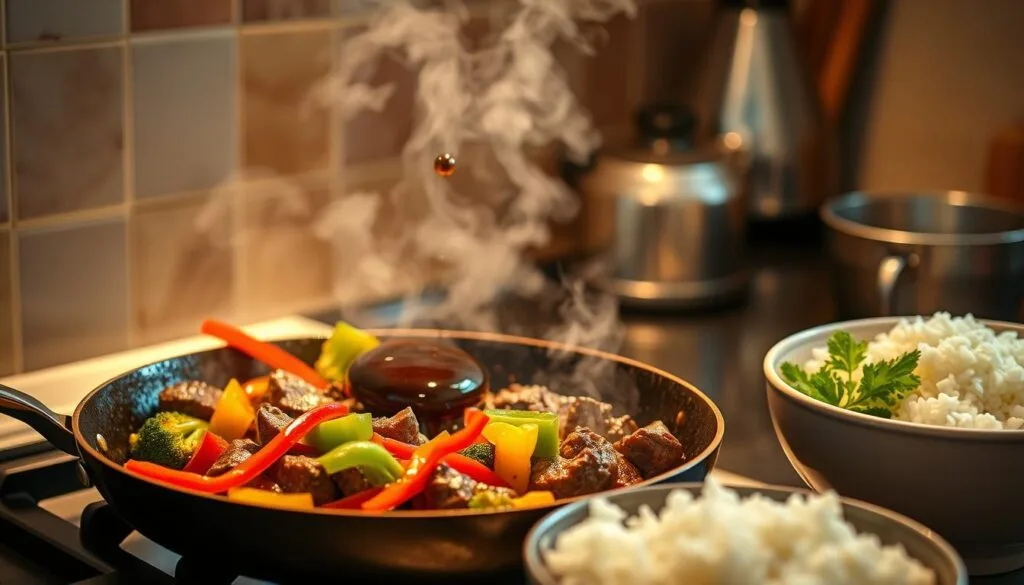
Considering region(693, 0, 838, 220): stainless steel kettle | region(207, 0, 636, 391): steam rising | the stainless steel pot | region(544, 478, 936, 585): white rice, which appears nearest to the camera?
region(544, 478, 936, 585): white rice

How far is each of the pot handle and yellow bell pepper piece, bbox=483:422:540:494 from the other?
0.75m

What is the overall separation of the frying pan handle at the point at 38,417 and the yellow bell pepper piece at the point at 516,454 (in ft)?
1.09

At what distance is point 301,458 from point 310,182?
2.65 feet

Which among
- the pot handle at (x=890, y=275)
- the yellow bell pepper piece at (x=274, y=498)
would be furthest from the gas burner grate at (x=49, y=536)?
the pot handle at (x=890, y=275)

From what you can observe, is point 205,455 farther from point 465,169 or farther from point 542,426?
point 465,169

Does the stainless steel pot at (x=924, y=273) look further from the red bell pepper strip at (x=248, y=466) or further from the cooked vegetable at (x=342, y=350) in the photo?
the red bell pepper strip at (x=248, y=466)

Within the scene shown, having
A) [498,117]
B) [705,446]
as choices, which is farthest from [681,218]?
[705,446]

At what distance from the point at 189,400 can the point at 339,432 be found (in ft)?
0.73

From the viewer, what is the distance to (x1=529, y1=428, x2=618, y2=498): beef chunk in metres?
1.01

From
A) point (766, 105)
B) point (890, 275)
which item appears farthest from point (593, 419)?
point (766, 105)

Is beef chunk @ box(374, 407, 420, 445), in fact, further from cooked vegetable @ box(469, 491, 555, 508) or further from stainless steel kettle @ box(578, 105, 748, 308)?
stainless steel kettle @ box(578, 105, 748, 308)

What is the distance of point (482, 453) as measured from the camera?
1.07m

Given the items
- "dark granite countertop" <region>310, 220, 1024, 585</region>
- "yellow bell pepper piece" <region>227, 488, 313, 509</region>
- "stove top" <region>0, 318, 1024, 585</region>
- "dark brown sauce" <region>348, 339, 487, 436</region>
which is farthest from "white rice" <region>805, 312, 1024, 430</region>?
"yellow bell pepper piece" <region>227, 488, 313, 509</region>

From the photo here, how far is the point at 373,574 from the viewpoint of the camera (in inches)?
36.0
